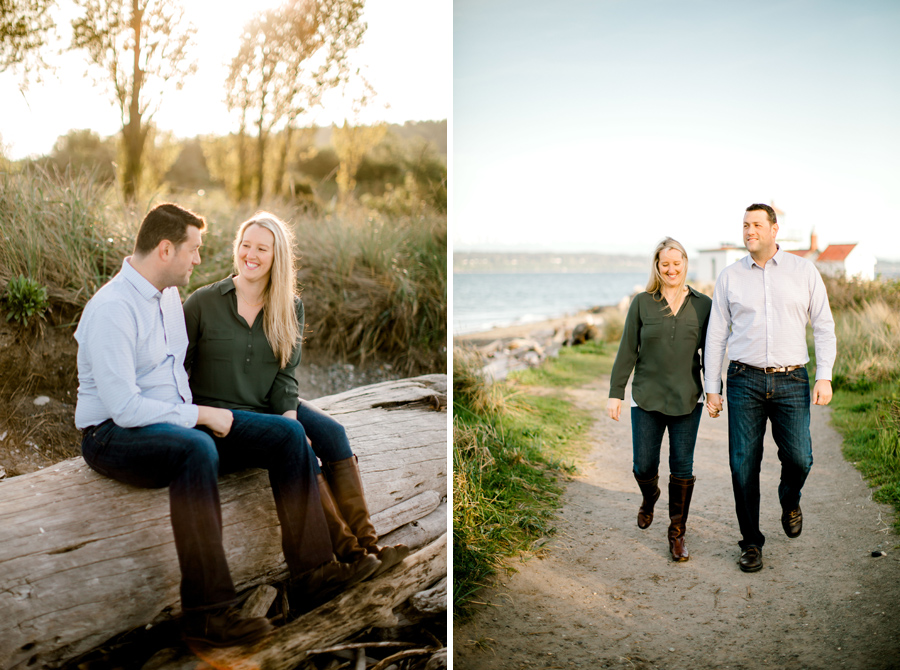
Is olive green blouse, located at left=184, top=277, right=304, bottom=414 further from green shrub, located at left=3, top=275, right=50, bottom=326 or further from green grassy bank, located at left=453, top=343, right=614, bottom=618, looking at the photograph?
green grassy bank, located at left=453, top=343, right=614, bottom=618

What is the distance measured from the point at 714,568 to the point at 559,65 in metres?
2.39

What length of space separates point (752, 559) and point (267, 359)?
2.06 m

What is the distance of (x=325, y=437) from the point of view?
2281mm

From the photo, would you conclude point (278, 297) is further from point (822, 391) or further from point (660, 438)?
point (822, 391)

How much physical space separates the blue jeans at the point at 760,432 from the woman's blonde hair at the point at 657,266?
0.44 m

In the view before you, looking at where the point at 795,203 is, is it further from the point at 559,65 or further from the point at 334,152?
the point at 334,152

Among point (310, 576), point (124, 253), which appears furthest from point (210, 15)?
point (310, 576)

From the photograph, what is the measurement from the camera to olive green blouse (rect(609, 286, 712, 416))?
259cm

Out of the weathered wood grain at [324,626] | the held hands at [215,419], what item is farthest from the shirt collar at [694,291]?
the held hands at [215,419]

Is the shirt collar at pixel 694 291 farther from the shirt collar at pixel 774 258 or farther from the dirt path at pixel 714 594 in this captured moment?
the dirt path at pixel 714 594

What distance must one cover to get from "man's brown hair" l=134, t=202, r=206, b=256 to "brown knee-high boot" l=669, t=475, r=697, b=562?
2.20 m

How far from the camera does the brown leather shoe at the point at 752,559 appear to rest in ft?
7.89

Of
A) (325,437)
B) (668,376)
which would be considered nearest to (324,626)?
(325,437)

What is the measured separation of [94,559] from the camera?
72.4 inches
